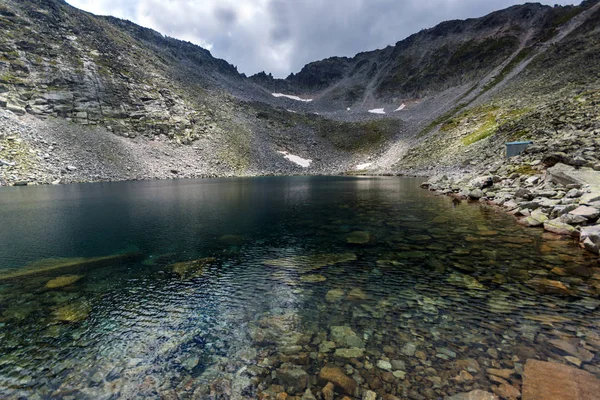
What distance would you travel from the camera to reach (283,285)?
369 inches

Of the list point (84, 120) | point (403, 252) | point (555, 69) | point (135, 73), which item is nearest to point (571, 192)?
point (403, 252)

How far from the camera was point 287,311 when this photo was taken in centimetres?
771

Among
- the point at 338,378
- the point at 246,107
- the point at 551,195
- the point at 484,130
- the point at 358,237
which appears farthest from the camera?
the point at 246,107

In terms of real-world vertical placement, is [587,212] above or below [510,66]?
below

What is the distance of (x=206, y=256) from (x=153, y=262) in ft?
7.20

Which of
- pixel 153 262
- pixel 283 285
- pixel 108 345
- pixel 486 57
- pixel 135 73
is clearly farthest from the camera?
pixel 486 57

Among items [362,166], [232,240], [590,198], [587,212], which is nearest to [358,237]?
[232,240]

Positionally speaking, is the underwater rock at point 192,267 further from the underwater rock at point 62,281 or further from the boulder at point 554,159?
the boulder at point 554,159

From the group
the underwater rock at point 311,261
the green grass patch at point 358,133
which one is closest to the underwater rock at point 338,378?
the underwater rock at point 311,261

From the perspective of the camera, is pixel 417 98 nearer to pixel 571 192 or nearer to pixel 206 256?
pixel 571 192

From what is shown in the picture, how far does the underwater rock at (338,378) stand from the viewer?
16.2ft

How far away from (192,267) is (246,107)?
111 metres

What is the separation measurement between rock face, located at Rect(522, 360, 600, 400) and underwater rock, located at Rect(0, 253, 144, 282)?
13.6 m

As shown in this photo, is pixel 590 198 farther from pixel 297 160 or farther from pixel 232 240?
pixel 297 160
